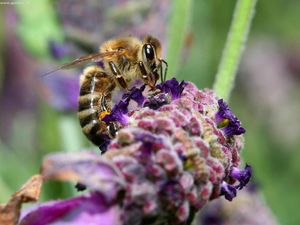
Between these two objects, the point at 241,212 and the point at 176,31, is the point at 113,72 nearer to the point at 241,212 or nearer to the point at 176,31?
the point at 176,31

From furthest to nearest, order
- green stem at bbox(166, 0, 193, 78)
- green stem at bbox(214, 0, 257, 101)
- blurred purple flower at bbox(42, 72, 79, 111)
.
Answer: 1. blurred purple flower at bbox(42, 72, 79, 111)
2. green stem at bbox(166, 0, 193, 78)
3. green stem at bbox(214, 0, 257, 101)

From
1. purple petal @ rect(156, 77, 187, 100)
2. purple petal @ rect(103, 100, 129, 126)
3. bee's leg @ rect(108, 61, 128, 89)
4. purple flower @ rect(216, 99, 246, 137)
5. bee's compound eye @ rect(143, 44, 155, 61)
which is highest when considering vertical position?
purple petal @ rect(156, 77, 187, 100)

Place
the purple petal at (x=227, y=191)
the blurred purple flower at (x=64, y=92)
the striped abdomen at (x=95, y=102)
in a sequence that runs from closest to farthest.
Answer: the purple petal at (x=227, y=191) < the striped abdomen at (x=95, y=102) < the blurred purple flower at (x=64, y=92)

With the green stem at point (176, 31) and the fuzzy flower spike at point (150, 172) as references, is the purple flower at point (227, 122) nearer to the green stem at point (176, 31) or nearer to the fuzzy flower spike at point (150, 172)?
the fuzzy flower spike at point (150, 172)

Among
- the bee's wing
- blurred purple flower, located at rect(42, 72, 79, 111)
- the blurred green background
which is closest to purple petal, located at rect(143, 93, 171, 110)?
the bee's wing

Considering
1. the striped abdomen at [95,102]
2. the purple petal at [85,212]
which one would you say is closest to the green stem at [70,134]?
the striped abdomen at [95,102]

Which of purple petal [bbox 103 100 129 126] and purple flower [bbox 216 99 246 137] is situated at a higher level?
purple flower [bbox 216 99 246 137]

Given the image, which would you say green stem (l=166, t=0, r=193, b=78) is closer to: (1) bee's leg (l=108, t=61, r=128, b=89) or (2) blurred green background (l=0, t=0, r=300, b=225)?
(1) bee's leg (l=108, t=61, r=128, b=89)
